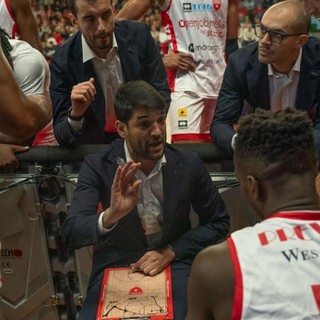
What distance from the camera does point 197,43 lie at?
4.77 meters

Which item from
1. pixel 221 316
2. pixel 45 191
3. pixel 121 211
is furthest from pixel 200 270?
pixel 45 191

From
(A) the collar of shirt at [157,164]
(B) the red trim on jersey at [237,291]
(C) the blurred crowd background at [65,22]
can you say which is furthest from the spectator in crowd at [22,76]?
(C) the blurred crowd background at [65,22]

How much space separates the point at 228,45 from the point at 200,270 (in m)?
3.14

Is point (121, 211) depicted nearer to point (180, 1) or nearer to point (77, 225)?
point (77, 225)

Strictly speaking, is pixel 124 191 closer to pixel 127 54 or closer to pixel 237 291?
pixel 237 291

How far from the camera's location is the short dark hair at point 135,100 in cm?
338

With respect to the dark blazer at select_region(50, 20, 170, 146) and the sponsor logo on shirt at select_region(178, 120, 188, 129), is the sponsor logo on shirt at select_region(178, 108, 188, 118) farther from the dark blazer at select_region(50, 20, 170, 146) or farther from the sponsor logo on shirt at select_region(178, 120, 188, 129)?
the dark blazer at select_region(50, 20, 170, 146)

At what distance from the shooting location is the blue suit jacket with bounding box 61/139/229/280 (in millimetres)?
3330

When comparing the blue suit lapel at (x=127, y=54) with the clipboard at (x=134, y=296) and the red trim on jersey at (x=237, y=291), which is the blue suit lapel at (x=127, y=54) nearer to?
the clipboard at (x=134, y=296)

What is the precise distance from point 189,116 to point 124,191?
5.64 feet

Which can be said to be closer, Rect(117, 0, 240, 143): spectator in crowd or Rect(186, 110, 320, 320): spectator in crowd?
Rect(186, 110, 320, 320): spectator in crowd

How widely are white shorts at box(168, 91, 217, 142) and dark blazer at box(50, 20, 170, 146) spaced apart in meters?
0.55

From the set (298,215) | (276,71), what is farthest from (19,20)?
(298,215)

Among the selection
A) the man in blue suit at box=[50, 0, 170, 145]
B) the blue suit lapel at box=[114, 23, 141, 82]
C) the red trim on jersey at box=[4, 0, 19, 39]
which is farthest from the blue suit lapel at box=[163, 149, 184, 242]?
the red trim on jersey at box=[4, 0, 19, 39]
